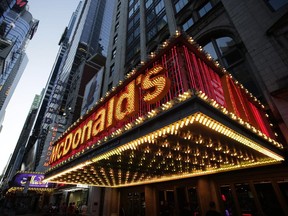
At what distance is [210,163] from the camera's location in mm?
10336

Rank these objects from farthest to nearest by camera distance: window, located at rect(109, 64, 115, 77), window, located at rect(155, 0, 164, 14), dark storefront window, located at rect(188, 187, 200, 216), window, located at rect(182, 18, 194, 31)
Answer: window, located at rect(109, 64, 115, 77), window, located at rect(155, 0, 164, 14), window, located at rect(182, 18, 194, 31), dark storefront window, located at rect(188, 187, 200, 216)

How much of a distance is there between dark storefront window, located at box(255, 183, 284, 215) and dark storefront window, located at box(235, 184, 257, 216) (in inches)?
18.4

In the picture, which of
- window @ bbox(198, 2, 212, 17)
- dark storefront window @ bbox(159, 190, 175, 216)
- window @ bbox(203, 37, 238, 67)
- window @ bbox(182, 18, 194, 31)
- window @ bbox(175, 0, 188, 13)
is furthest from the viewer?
window @ bbox(175, 0, 188, 13)

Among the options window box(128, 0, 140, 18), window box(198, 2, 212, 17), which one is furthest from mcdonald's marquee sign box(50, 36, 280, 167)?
window box(128, 0, 140, 18)

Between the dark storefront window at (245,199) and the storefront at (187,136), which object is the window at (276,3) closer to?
the storefront at (187,136)

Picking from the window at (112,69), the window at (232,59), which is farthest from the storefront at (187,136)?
the window at (112,69)

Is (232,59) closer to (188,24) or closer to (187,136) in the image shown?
(188,24)

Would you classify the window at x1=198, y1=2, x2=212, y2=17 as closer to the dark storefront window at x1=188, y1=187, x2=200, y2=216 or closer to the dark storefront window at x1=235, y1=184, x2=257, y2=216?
the dark storefront window at x1=235, y1=184, x2=257, y2=216

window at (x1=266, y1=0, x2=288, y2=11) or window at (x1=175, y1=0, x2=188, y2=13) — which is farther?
window at (x1=175, y1=0, x2=188, y2=13)

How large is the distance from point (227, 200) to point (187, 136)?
7.80 m

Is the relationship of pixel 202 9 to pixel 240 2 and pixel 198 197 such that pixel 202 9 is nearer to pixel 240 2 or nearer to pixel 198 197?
pixel 240 2

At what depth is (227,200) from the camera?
449 inches

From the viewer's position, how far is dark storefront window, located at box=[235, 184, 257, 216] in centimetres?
1013

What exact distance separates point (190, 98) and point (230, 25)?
12338 millimetres
